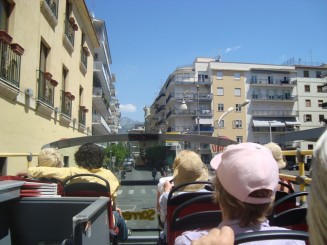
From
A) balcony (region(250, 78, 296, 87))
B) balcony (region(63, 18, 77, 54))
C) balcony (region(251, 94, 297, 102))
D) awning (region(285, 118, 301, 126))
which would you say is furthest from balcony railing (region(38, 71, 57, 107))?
awning (region(285, 118, 301, 126))

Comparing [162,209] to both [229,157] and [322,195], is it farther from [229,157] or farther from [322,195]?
[322,195]

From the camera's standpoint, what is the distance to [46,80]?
11758 mm

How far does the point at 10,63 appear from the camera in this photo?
8375mm

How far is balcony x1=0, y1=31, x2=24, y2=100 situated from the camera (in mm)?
7809

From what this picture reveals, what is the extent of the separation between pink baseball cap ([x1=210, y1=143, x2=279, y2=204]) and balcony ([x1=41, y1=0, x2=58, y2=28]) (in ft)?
35.7

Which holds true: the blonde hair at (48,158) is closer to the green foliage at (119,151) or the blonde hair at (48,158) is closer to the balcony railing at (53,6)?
the green foliage at (119,151)

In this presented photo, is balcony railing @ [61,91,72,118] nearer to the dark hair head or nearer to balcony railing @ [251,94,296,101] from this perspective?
the dark hair head

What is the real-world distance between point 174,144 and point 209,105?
6882 cm

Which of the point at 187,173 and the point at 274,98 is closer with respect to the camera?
the point at 187,173

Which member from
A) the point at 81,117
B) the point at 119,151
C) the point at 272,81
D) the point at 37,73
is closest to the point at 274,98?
the point at 272,81

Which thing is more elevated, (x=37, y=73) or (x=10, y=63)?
(x=37, y=73)

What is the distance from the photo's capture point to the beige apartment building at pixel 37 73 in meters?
8.40

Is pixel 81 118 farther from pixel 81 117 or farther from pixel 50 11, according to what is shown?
pixel 50 11

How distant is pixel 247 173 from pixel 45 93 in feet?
36.6
